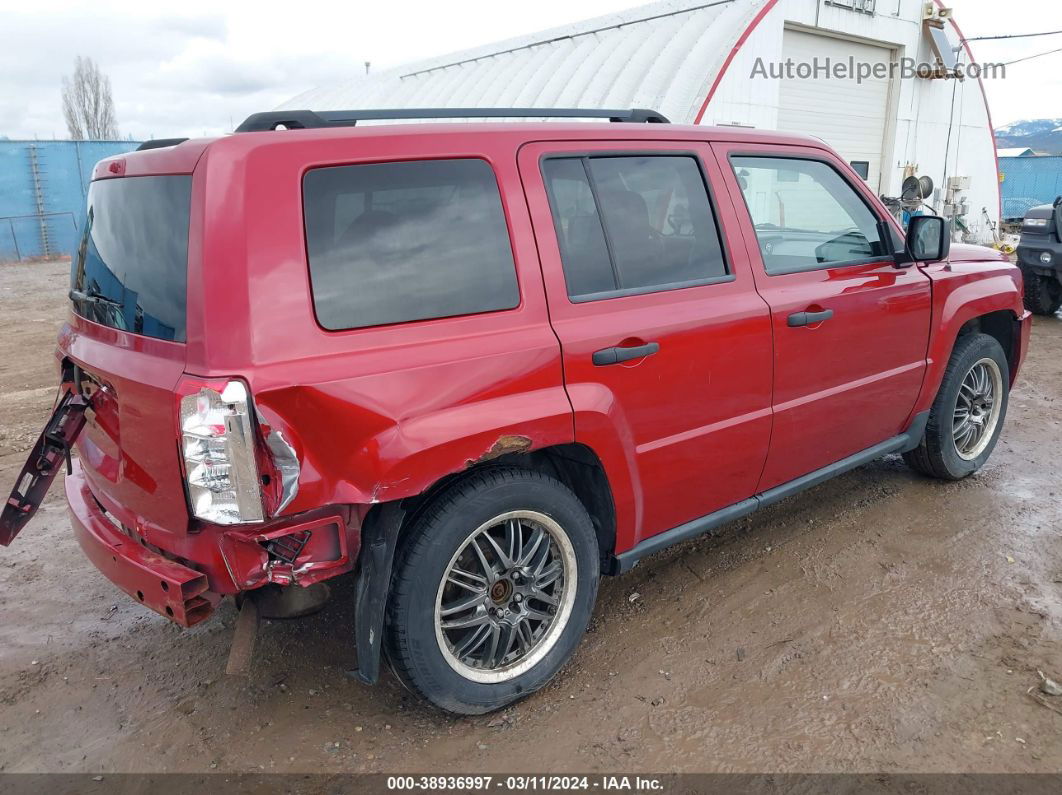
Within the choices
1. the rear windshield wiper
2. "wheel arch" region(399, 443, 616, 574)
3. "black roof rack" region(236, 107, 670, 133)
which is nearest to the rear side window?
"black roof rack" region(236, 107, 670, 133)

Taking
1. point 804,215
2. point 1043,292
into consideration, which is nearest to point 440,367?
point 804,215

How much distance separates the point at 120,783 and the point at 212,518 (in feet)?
3.36

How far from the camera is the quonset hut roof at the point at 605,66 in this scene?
440 inches

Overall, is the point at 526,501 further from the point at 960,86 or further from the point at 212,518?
the point at 960,86

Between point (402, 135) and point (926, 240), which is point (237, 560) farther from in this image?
point (926, 240)

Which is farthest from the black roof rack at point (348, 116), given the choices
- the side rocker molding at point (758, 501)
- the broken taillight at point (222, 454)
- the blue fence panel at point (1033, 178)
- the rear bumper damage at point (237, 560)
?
the blue fence panel at point (1033, 178)

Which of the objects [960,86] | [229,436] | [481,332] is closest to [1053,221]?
[960,86]

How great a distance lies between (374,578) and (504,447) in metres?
0.57

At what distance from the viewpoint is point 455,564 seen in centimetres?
268

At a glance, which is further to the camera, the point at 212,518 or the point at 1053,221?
the point at 1053,221

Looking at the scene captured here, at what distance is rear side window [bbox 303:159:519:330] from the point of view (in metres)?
2.31

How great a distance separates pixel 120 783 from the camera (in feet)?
8.25

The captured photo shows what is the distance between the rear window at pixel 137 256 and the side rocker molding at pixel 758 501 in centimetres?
183

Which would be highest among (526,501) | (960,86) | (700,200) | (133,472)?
(960,86)
